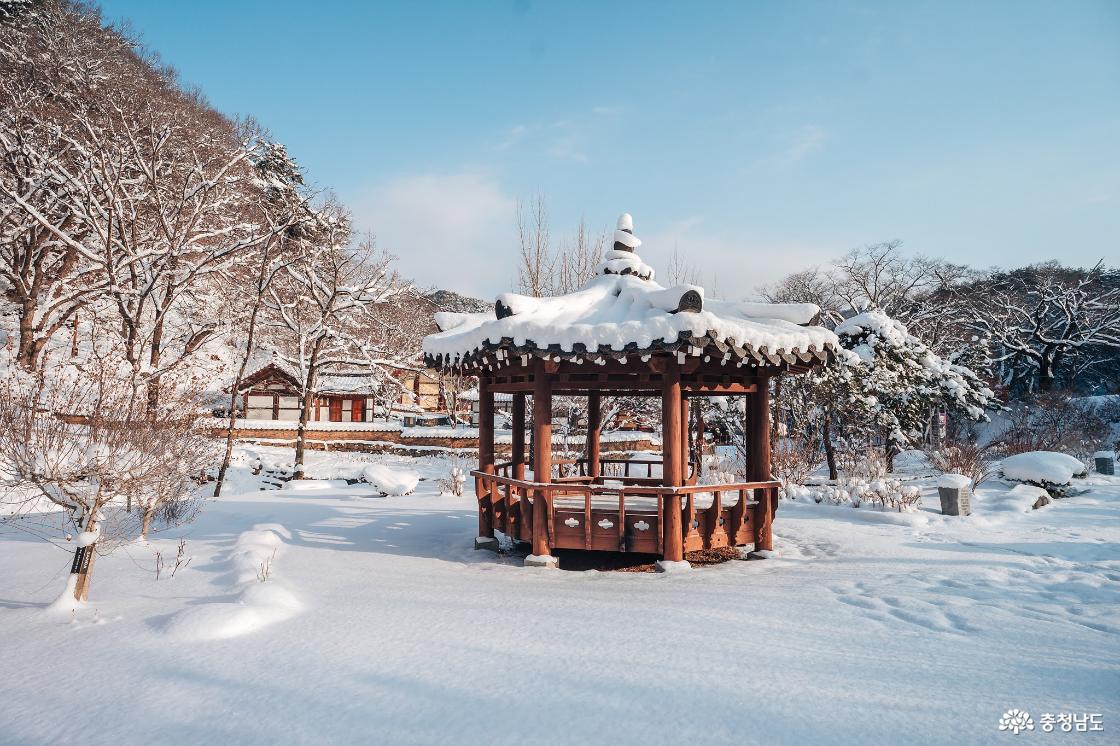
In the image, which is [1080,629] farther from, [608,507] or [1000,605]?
[608,507]

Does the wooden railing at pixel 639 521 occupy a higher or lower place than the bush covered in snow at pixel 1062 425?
lower

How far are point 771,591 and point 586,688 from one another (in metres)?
3.01

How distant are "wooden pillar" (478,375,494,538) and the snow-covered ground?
0.58 m

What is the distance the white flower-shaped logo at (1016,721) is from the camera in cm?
315

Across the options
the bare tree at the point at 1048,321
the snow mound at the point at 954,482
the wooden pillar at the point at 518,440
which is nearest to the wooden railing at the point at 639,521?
the wooden pillar at the point at 518,440

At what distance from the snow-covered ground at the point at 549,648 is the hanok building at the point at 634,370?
59cm

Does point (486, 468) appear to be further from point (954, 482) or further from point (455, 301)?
point (455, 301)

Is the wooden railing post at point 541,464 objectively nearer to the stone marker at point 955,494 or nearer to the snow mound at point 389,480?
the snow mound at point 389,480

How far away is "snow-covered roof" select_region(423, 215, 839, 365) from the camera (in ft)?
20.6

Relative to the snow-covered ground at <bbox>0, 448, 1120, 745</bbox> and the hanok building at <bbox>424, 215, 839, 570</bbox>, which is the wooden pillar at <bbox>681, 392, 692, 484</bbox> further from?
the snow-covered ground at <bbox>0, 448, 1120, 745</bbox>

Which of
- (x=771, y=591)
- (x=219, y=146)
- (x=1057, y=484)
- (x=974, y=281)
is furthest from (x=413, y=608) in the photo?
(x=974, y=281)

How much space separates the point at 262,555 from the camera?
702cm

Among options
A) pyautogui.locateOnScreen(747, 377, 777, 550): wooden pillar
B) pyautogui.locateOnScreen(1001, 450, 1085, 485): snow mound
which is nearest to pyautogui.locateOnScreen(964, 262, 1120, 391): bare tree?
pyautogui.locateOnScreen(1001, 450, 1085, 485): snow mound

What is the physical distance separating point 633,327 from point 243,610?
14.4 ft
